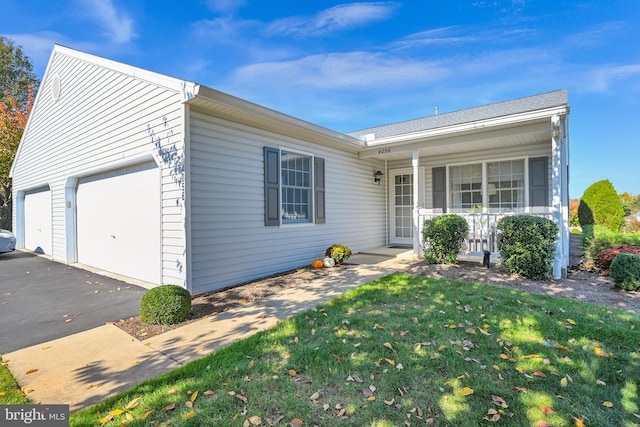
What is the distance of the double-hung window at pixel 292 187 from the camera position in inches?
241

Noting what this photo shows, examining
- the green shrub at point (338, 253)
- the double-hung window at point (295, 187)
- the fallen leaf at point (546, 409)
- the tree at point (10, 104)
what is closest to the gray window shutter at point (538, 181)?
the green shrub at point (338, 253)

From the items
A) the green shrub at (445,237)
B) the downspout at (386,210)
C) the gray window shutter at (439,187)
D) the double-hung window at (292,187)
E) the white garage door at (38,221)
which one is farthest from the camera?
the white garage door at (38,221)

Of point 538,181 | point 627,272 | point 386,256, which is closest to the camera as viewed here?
point 627,272

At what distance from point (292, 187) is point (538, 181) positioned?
607 centimetres

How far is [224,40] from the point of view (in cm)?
770

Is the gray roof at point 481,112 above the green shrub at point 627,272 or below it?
above

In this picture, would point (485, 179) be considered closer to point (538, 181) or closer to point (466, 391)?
point (538, 181)

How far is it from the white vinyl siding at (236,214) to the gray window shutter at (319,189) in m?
0.21

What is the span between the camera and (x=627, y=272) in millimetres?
4500

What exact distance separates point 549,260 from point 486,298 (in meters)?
2.03

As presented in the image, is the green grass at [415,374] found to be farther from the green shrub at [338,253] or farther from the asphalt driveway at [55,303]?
the green shrub at [338,253]

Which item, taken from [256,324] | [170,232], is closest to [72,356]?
[256,324]

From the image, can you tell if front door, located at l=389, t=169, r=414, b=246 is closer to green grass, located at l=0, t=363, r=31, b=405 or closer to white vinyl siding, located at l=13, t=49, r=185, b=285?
white vinyl siding, located at l=13, t=49, r=185, b=285

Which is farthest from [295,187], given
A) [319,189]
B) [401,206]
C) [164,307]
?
[401,206]
